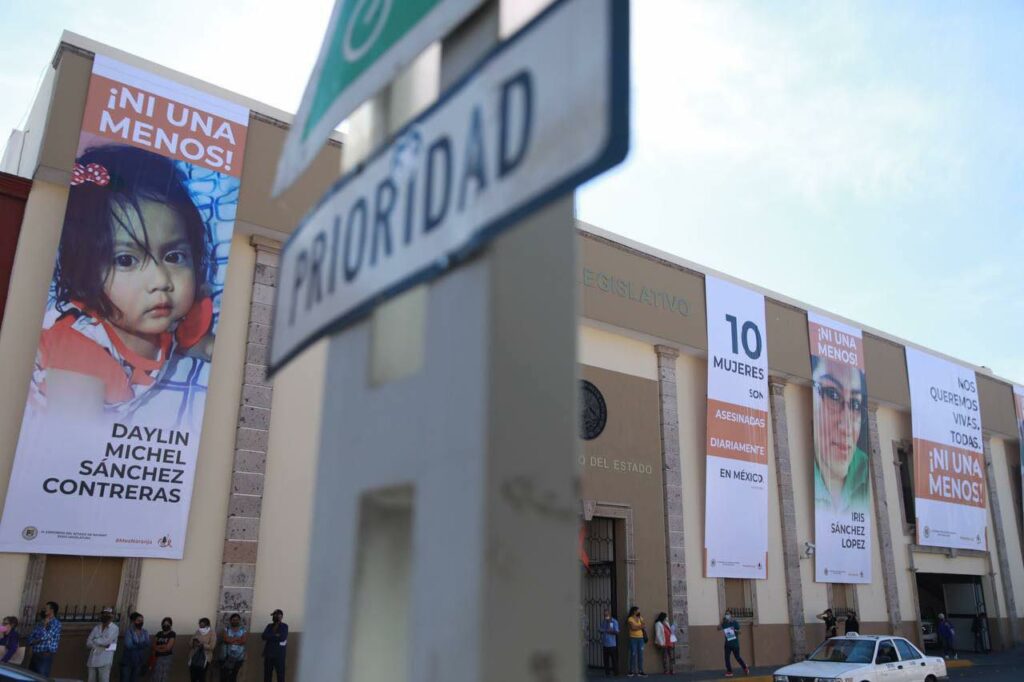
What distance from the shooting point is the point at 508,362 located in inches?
72.4

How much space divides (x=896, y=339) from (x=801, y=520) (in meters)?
9.01

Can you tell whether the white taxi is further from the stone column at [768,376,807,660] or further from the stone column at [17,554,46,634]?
the stone column at [17,554,46,634]

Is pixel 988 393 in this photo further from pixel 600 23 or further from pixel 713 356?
pixel 600 23

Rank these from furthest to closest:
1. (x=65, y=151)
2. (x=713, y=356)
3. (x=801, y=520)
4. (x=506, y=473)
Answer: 1. (x=801, y=520)
2. (x=713, y=356)
3. (x=65, y=151)
4. (x=506, y=473)

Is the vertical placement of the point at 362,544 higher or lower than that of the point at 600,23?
lower

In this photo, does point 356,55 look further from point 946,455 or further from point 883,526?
point 946,455

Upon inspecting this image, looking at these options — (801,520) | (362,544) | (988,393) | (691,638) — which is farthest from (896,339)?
(362,544)

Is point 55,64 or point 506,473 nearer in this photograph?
point 506,473

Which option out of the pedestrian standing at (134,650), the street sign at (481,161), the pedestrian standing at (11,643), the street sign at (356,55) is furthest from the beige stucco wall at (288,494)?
the street sign at (481,161)

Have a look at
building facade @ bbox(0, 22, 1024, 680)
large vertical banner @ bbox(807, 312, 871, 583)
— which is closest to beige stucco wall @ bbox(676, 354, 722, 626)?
building facade @ bbox(0, 22, 1024, 680)

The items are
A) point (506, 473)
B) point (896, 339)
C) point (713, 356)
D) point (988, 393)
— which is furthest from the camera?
point (988, 393)

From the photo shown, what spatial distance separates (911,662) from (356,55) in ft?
51.9

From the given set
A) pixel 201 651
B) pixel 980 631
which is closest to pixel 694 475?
pixel 201 651

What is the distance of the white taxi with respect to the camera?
44.1ft
